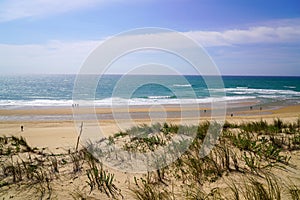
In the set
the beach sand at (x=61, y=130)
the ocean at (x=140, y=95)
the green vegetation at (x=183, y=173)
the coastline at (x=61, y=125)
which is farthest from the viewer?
the ocean at (x=140, y=95)

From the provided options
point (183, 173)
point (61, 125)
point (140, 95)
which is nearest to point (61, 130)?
point (61, 125)

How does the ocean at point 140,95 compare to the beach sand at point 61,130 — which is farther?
the ocean at point 140,95

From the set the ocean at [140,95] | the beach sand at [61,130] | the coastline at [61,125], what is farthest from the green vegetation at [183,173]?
the ocean at [140,95]

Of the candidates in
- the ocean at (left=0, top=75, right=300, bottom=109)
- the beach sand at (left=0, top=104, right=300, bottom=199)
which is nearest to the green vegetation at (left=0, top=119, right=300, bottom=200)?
the beach sand at (left=0, top=104, right=300, bottom=199)

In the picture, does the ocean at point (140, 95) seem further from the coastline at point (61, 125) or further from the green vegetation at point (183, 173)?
the coastline at point (61, 125)

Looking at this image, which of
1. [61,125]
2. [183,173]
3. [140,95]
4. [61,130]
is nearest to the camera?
[183,173]

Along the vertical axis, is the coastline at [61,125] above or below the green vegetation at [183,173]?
below

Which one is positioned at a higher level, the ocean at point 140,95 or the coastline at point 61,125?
the ocean at point 140,95

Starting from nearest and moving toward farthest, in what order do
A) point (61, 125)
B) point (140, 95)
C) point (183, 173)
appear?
point (183, 173) < point (61, 125) < point (140, 95)

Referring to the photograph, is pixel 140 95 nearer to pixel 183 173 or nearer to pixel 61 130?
pixel 61 130

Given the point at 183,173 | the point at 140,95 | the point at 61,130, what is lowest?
the point at 61,130

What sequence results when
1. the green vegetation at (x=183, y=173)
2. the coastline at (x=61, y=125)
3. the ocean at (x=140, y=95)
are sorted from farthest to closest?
the ocean at (x=140, y=95) → the coastline at (x=61, y=125) → the green vegetation at (x=183, y=173)

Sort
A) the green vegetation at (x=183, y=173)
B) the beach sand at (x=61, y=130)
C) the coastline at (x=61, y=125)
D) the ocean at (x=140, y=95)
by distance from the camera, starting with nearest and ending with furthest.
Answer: the green vegetation at (x=183, y=173)
the beach sand at (x=61, y=130)
the coastline at (x=61, y=125)
the ocean at (x=140, y=95)

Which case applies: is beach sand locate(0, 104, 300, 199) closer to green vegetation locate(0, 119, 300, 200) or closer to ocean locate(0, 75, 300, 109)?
green vegetation locate(0, 119, 300, 200)
